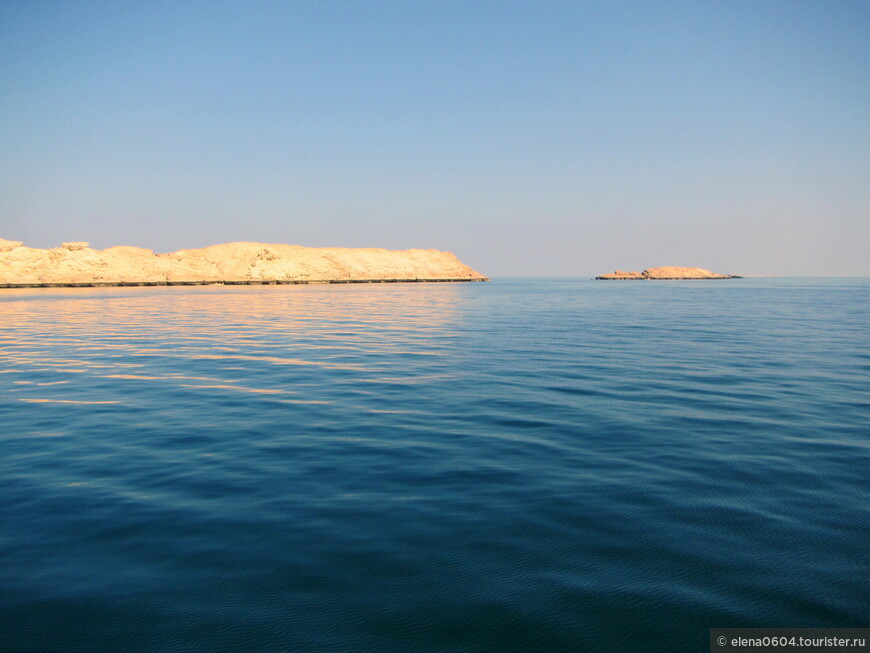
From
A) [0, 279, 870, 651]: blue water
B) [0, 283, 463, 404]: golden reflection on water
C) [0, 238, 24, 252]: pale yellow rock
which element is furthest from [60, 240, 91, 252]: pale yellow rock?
[0, 279, 870, 651]: blue water

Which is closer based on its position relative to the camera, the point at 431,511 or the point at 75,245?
the point at 431,511

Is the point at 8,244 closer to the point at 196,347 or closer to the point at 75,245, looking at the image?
the point at 75,245

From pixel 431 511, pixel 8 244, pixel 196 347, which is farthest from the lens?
pixel 8 244

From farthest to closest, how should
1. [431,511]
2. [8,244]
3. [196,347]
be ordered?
1. [8,244]
2. [196,347]
3. [431,511]

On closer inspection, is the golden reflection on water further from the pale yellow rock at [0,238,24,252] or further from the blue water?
the pale yellow rock at [0,238,24,252]

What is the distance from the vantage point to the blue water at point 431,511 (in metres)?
4.79

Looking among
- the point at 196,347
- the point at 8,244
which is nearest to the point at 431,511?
the point at 196,347

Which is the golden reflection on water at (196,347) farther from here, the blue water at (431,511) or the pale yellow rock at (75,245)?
the pale yellow rock at (75,245)

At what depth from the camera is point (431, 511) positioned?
7.09 metres

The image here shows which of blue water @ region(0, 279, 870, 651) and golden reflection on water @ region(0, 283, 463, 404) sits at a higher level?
golden reflection on water @ region(0, 283, 463, 404)

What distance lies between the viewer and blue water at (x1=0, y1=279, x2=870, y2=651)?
4.79 metres

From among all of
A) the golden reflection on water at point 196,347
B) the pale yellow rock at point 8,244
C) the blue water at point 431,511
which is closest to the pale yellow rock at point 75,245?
the pale yellow rock at point 8,244

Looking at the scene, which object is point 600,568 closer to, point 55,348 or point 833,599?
point 833,599

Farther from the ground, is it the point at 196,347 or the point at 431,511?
the point at 196,347
